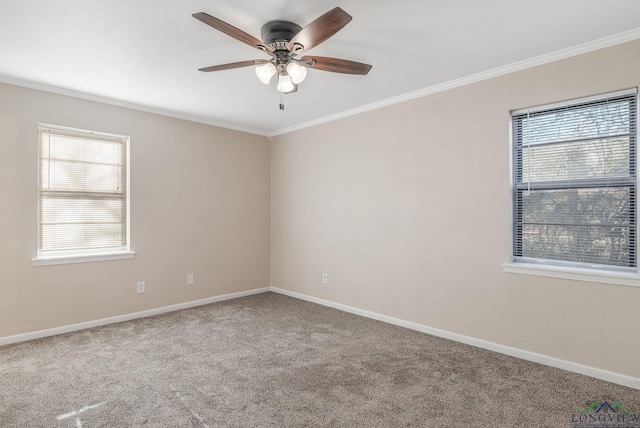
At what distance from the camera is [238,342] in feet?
11.0

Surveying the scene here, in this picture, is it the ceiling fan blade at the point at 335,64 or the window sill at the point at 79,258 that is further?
the window sill at the point at 79,258

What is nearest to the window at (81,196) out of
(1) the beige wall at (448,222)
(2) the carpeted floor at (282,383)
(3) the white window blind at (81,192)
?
(3) the white window blind at (81,192)

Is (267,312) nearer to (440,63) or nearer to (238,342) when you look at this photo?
(238,342)

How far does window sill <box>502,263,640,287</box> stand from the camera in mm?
2473

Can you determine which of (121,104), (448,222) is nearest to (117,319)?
(121,104)

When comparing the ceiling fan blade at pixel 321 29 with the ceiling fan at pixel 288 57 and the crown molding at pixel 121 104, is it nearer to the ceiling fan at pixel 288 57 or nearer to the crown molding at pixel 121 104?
the ceiling fan at pixel 288 57

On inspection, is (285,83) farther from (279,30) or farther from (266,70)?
(279,30)

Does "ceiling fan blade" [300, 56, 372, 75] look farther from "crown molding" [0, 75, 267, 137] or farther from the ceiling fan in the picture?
"crown molding" [0, 75, 267, 137]

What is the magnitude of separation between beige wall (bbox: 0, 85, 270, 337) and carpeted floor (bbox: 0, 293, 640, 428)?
448mm

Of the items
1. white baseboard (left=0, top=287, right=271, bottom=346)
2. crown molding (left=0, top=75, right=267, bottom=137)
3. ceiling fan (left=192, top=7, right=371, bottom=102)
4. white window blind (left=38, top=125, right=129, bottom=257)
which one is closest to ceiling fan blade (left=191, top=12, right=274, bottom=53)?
ceiling fan (left=192, top=7, right=371, bottom=102)

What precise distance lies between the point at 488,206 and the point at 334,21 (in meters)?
2.18

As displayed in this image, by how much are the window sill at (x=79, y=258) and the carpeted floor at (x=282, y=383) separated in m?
0.74

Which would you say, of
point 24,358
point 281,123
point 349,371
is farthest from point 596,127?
point 24,358

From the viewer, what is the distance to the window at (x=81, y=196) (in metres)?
3.54
